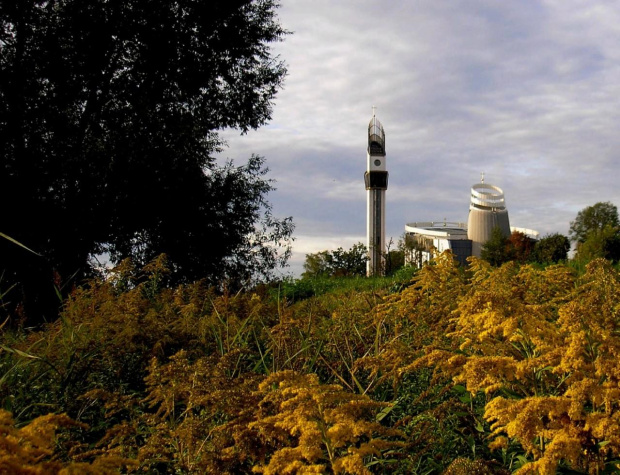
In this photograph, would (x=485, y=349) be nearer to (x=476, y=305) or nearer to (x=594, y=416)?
(x=476, y=305)

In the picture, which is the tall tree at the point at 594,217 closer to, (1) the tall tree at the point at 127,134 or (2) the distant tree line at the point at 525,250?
(2) the distant tree line at the point at 525,250

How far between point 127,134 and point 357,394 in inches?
346

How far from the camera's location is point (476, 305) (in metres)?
2.87

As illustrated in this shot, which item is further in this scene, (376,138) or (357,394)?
(376,138)

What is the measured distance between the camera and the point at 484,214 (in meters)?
64.5

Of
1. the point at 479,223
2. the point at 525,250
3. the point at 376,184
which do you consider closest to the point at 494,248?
the point at 376,184

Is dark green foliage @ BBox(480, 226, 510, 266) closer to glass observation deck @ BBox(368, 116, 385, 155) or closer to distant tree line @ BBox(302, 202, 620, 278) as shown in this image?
distant tree line @ BBox(302, 202, 620, 278)

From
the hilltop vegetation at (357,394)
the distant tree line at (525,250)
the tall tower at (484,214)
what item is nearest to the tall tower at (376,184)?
the distant tree line at (525,250)

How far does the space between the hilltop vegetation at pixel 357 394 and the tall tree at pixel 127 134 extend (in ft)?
19.3

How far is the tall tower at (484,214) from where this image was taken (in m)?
64.2

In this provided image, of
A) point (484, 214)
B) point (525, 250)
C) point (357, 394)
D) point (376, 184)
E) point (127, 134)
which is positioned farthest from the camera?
point (484, 214)

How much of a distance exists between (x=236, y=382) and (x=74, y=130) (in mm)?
8872

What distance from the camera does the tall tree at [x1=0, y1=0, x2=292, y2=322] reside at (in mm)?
9898

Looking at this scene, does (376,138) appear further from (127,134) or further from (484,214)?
(127,134)
